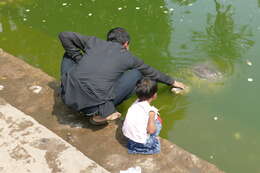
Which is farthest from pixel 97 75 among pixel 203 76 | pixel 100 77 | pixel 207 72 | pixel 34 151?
pixel 207 72

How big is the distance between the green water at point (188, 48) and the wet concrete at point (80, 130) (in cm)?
44

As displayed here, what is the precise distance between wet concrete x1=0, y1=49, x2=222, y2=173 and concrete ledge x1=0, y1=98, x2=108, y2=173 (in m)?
0.35

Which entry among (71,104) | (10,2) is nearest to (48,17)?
(10,2)

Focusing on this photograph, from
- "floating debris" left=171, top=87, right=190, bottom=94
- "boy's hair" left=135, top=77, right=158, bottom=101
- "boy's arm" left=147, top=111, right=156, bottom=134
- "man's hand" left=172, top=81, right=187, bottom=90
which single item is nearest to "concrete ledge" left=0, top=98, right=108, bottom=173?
"boy's arm" left=147, top=111, right=156, bottom=134

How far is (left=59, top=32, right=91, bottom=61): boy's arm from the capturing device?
394cm

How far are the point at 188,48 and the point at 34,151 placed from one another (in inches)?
127

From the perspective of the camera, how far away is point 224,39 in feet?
18.6

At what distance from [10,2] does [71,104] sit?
4992mm

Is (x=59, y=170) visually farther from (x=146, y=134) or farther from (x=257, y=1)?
(x=257, y=1)

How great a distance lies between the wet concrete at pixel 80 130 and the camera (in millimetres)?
3422

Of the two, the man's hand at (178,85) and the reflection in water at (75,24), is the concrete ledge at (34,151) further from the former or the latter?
the reflection in water at (75,24)

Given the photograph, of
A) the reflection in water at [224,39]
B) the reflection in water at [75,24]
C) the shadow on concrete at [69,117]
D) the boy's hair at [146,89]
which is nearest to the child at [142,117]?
the boy's hair at [146,89]

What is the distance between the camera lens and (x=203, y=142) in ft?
13.0

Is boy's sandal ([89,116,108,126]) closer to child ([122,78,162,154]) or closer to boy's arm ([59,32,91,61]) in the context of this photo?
child ([122,78,162,154])
